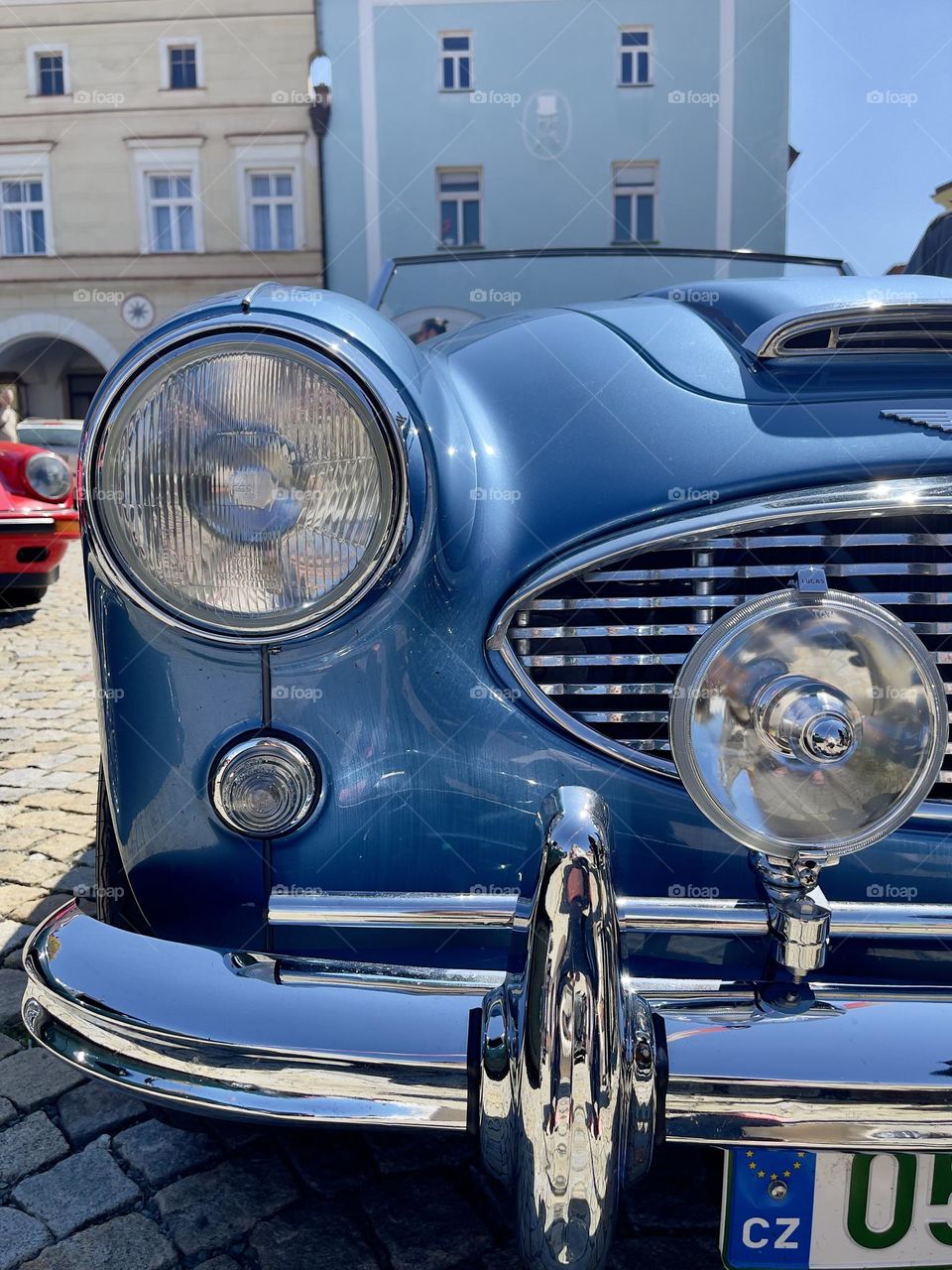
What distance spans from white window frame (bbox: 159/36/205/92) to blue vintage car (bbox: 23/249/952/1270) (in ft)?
64.5

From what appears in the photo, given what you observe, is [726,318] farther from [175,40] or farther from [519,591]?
[175,40]

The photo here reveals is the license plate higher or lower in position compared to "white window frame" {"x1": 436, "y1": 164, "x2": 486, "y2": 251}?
lower

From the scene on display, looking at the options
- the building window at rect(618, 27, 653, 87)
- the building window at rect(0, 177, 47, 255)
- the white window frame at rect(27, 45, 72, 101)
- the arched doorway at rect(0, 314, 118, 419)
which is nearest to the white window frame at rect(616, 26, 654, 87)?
the building window at rect(618, 27, 653, 87)

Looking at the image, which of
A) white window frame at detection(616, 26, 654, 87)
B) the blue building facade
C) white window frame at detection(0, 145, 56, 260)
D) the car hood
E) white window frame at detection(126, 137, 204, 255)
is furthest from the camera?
white window frame at detection(0, 145, 56, 260)

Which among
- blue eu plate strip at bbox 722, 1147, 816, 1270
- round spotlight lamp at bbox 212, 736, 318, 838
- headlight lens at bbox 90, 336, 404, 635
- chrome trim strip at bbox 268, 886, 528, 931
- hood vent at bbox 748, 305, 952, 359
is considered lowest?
blue eu plate strip at bbox 722, 1147, 816, 1270

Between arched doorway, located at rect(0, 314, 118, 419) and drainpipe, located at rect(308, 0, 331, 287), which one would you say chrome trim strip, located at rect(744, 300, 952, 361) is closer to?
drainpipe, located at rect(308, 0, 331, 287)

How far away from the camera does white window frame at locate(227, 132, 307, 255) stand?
1748 centimetres

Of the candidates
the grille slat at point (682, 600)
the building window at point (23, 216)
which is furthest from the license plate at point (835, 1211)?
the building window at point (23, 216)

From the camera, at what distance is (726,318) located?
166cm

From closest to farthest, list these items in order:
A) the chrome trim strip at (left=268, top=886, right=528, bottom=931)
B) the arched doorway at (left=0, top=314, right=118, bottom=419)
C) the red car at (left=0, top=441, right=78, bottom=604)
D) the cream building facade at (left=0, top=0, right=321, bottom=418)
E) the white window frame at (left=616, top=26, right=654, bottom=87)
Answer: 1. the chrome trim strip at (left=268, top=886, right=528, bottom=931)
2. the red car at (left=0, top=441, right=78, bottom=604)
3. the white window frame at (left=616, top=26, right=654, bottom=87)
4. the cream building facade at (left=0, top=0, right=321, bottom=418)
5. the arched doorway at (left=0, top=314, right=118, bottom=419)

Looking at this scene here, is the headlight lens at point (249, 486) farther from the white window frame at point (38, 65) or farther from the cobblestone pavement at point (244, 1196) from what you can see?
the white window frame at point (38, 65)

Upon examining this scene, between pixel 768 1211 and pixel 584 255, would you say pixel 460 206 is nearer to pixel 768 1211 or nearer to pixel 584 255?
pixel 584 255

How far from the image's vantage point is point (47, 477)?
5.14 metres

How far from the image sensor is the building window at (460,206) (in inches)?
672
